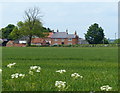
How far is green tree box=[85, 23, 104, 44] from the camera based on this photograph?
4094 inches

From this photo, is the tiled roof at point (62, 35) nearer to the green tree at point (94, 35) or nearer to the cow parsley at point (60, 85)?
the green tree at point (94, 35)

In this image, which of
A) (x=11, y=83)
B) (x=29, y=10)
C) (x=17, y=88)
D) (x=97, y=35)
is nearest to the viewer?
(x=17, y=88)

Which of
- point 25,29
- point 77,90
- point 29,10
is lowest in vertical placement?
point 77,90

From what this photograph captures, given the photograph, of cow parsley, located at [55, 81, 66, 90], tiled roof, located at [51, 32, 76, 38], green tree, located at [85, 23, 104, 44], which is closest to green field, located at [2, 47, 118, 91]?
cow parsley, located at [55, 81, 66, 90]

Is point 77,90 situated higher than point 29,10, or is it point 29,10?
point 29,10

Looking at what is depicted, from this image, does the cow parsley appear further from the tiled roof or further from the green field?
the tiled roof

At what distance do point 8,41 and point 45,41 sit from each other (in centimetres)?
1749

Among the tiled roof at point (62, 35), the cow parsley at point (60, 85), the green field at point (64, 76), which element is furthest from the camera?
the tiled roof at point (62, 35)

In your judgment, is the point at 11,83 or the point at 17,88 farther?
the point at 11,83

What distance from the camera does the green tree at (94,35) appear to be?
10400cm

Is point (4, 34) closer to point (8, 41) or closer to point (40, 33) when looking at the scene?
point (8, 41)

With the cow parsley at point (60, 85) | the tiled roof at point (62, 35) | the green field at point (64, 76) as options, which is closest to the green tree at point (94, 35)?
the tiled roof at point (62, 35)

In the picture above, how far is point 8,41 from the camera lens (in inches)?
4567

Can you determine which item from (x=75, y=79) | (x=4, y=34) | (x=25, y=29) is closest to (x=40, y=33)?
(x=25, y=29)
